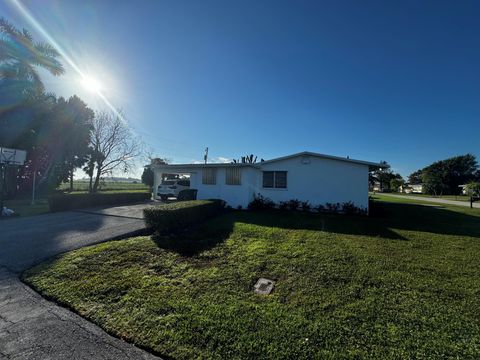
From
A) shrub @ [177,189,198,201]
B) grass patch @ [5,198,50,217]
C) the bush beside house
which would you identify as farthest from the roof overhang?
grass patch @ [5,198,50,217]

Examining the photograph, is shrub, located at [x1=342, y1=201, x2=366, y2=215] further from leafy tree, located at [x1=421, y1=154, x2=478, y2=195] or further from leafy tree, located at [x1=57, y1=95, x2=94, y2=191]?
leafy tree, located at [x1=421, y1=154, x2=478, y2=195]

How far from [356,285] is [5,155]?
16908 mm

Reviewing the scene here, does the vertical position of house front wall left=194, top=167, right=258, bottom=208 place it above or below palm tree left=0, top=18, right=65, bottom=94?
below

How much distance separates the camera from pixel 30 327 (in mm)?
2676

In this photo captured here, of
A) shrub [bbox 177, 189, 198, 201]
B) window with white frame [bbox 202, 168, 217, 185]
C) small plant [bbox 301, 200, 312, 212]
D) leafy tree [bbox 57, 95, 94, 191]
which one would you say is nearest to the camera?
small plant [bbox 301, 200, 312, 212]

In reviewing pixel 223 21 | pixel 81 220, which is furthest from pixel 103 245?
pixel 223 21

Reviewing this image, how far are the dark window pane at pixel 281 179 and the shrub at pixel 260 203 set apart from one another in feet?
3.36

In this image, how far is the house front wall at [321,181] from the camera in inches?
435

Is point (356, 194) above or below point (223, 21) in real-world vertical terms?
below

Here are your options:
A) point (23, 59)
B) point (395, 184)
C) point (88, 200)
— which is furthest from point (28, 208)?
point (395, 184)

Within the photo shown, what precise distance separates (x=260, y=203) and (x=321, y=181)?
351 centimetres

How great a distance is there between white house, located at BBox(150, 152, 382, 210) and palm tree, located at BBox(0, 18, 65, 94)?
37.7 ft

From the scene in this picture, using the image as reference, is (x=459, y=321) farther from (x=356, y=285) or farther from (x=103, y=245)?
(x=103, y=245)

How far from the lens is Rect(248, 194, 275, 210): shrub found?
1220 cm
